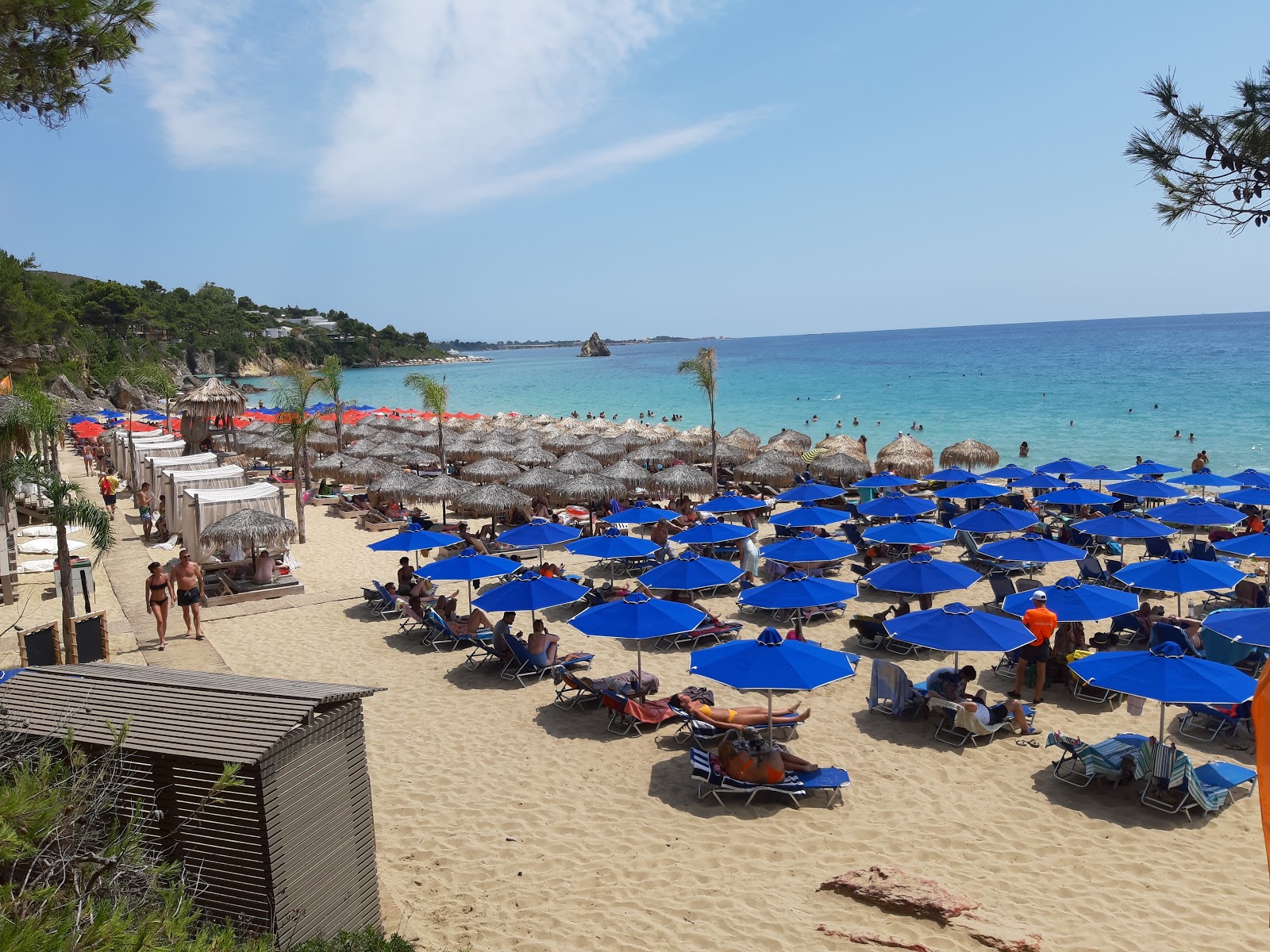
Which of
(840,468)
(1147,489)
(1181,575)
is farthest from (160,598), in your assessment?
(1147,489)

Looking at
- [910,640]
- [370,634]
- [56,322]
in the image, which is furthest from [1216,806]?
[56,322]

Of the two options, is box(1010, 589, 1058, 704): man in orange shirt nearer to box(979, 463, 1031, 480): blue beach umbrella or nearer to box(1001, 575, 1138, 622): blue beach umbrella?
box(1001, 575, 1138, 622): blue beach umbrella

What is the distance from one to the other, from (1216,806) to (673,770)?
4283mm

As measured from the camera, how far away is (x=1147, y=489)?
15375 millimetres

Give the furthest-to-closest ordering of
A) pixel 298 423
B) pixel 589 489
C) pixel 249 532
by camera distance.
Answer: pixel 298 423 < pixel 589 489 < pixel 249 532

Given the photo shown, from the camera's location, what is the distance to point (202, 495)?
13.9 meters

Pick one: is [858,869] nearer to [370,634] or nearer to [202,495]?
[370,634]

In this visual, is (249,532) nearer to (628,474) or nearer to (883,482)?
(628,474)

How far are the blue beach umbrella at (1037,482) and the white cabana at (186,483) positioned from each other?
653 inches

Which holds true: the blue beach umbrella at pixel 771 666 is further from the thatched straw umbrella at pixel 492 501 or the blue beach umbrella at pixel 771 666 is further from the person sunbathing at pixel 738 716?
the thatched straw umbrella at pixel 492 501

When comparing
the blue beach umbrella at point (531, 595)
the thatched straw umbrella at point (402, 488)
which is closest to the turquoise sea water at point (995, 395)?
the thatched straw umbrella at point (402, 488)

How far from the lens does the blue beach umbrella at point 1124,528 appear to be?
40.6ft

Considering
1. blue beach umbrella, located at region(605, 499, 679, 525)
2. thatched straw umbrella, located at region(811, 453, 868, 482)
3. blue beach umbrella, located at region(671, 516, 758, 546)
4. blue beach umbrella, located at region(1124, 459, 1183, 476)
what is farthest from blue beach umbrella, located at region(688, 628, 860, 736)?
blue beach umbrella, located at region(1124, 459, 1183, 476)

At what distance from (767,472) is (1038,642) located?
13.0 metres
